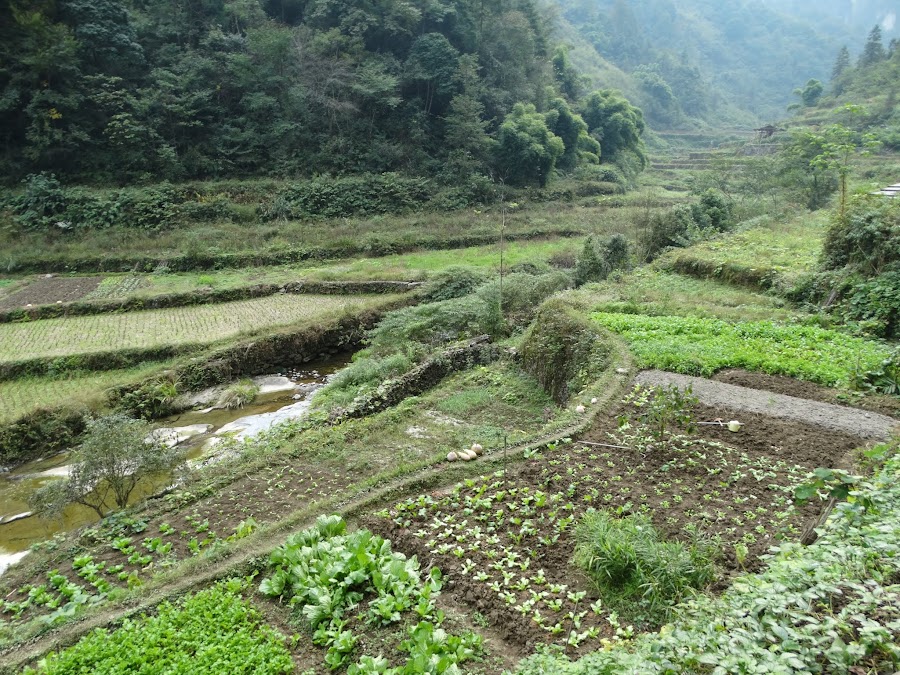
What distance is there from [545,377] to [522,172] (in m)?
28.5

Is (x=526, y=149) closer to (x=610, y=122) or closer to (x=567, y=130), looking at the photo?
(x=567, y=130)

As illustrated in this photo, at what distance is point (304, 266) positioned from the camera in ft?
74.3

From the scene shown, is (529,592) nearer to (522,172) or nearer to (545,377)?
(545,377)

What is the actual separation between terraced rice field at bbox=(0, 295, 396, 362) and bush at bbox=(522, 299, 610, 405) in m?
7.57

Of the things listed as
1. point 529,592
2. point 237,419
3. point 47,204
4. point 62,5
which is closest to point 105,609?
point 529,592

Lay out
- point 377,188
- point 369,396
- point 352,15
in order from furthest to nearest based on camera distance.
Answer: point 352,15, point 377,188, point 369,396

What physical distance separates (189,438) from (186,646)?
7927 millimetres

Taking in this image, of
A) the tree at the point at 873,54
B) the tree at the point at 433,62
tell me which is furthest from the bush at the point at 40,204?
the tree at the point at 873,54

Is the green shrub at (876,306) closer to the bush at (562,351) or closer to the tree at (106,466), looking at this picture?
the bush at (562,351)

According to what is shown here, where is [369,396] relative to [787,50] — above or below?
below

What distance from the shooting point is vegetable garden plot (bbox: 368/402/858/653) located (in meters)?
4.43

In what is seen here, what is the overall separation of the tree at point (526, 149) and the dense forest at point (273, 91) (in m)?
0.09

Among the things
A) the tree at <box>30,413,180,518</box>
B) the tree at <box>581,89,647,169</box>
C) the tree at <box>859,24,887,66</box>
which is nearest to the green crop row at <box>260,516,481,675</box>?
the tree at <box>30,413,180,518</box>

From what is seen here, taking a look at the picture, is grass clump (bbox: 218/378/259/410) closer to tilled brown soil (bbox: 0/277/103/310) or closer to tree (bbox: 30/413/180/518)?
tree (bbox: 30/413/180/518)
